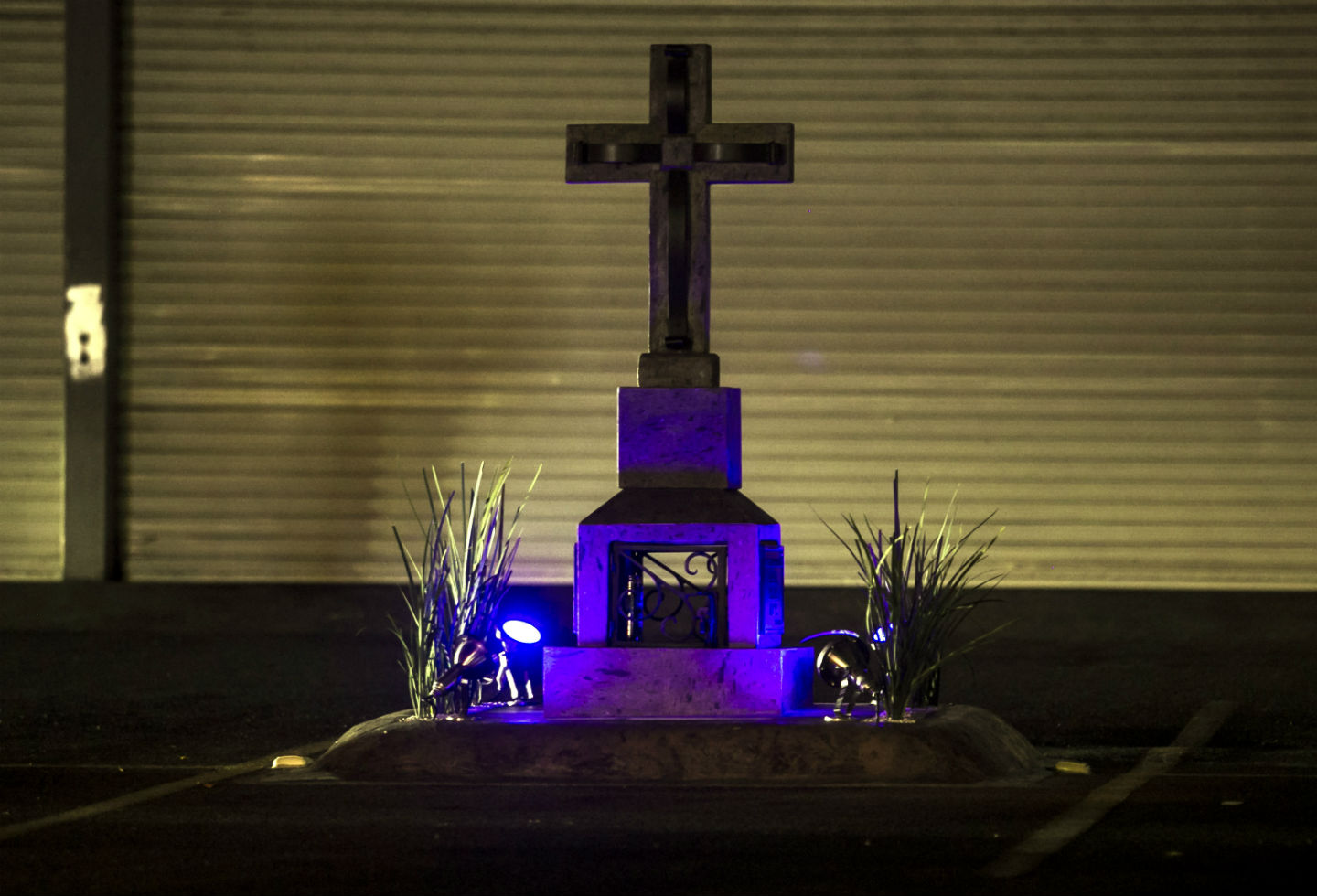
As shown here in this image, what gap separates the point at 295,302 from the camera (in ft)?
44.1

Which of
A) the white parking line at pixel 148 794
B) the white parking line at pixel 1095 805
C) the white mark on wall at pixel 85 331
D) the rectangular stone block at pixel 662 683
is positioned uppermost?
the white mark on wall at pixel 85 331

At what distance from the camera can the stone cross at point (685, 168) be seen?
7.80m

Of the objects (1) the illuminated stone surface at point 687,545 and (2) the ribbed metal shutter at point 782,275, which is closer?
(1) the illuminated stone surface at point 687,545

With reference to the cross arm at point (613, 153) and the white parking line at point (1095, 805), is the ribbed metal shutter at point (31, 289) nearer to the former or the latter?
the cross arm at point (613, 153)

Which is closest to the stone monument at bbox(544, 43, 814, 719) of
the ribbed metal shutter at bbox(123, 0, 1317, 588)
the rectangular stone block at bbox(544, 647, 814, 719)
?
the rectangular stone block at bbox(544, 647, 814, 719)

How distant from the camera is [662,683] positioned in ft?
23.7

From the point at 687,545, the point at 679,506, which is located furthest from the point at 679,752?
the point at 679,506

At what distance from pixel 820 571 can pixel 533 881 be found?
8582 mm

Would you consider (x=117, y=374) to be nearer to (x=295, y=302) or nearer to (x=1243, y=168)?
(x=295, y=302)

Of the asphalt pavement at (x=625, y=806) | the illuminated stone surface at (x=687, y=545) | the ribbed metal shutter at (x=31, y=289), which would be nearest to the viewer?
the asphalt pavement at (x=625, y=806)

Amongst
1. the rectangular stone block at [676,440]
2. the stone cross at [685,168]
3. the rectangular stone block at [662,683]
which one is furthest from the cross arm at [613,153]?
the rectangular stone block at [662,683]

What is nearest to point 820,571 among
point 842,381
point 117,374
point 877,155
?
point 842,381

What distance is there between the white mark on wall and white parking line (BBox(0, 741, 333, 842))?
20.7 ft

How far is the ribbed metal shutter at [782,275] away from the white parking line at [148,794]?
18.7ft
